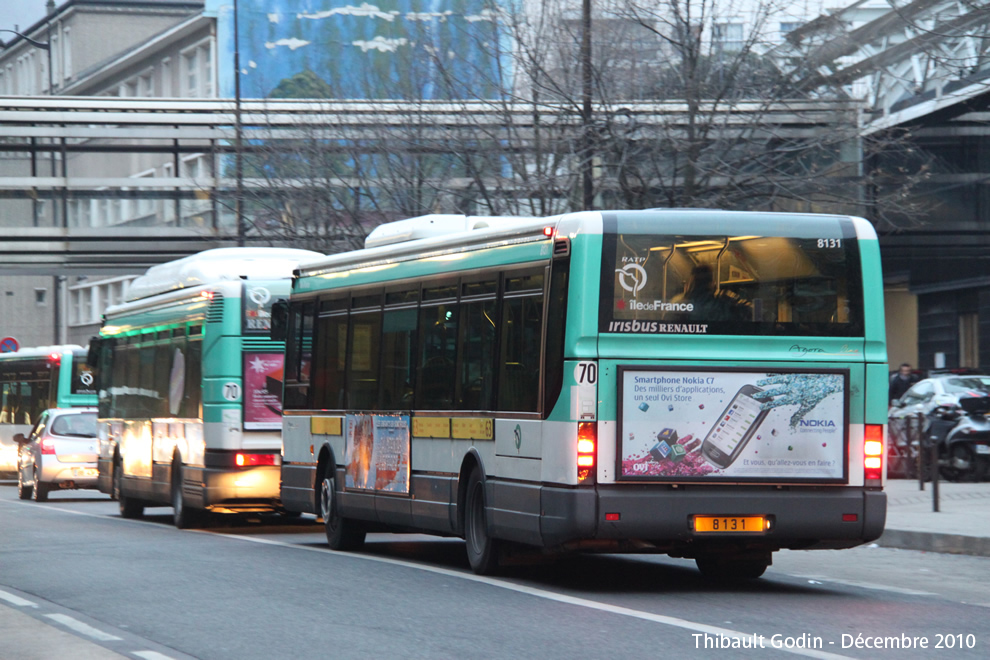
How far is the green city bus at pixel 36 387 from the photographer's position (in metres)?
37.7

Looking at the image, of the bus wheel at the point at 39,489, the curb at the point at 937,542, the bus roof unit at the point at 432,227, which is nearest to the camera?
the bus roof unit at the point at 432,227

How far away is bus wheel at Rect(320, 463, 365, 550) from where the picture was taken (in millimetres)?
16141

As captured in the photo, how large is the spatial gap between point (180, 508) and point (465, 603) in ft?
31.9

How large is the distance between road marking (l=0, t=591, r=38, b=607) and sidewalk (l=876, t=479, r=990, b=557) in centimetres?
886

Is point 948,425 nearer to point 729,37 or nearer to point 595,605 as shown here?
point 729,37

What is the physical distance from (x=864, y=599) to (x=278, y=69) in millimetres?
59443

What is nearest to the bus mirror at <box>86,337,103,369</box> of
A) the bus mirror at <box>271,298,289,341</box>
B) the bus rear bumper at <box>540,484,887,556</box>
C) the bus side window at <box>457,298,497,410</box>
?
the bus mirror at <box>271,298,289,341</box>

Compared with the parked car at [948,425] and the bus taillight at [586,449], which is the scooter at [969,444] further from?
the bus taillight at [586,449]

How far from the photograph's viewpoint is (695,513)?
11375mm

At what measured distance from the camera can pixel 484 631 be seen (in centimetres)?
943

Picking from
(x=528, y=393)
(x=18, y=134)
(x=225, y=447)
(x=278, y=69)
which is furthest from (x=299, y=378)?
(x=278, y=69)

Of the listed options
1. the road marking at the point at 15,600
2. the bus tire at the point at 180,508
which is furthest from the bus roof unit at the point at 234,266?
the road marking at the point at 15,600

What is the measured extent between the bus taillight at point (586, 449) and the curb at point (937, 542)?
583cm

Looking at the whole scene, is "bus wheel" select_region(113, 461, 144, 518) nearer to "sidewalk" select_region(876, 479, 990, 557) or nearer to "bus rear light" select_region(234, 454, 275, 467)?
"bus rear light" select_region(234, 454, 275, 467)
